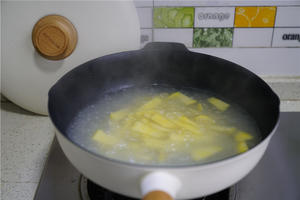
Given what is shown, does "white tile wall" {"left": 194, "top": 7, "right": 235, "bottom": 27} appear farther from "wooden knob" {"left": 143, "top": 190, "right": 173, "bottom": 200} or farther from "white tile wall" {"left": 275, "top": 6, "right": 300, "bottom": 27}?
"wooden knob" {"left": 143, "top": 190, "right": 173, "bottom": 200}

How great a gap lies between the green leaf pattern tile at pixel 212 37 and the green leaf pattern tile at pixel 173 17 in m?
0.04

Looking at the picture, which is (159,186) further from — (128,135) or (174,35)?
(174,35)

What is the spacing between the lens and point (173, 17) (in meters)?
1.03

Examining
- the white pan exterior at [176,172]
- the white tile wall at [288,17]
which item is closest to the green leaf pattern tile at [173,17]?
the white tile wall at [288,17]

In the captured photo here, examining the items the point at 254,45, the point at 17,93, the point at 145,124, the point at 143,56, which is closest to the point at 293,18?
the point at 254,45

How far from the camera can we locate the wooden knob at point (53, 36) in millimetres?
840

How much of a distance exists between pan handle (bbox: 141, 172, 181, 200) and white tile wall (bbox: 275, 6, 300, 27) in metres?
0.72

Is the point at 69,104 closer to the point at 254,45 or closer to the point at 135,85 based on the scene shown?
the point at 135,85

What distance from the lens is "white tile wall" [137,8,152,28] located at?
1024 millimetres

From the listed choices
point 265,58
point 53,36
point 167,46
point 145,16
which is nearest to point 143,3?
point 145,16

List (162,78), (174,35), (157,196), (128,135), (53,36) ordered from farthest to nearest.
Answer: (174,35) < (162,78) < (53,36) < (128,135) < (157,196)

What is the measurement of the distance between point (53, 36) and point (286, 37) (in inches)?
26.9

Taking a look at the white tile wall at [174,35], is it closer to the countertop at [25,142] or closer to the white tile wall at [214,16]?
the white tile wall at [214,16]

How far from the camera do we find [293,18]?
3.40ft
